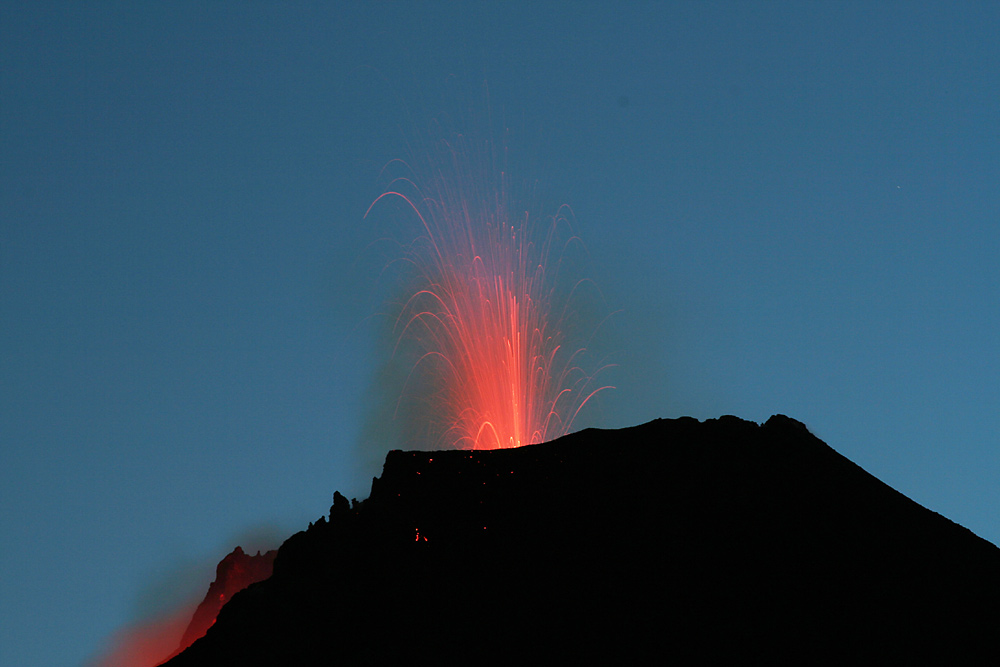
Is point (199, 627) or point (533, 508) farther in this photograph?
point (199, 627)

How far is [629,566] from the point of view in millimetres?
27453

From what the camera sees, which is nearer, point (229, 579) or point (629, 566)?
point (629, 566)

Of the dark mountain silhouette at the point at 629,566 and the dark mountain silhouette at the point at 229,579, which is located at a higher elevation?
the dark mountain silhouette at the point at 229,579

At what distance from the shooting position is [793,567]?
2694 cm

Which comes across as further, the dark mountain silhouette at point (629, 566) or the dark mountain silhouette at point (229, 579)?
the dark mountain silhouette at point (229, 579)

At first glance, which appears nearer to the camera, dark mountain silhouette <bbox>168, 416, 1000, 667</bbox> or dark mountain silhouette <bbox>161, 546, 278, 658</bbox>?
dark mountain silhouette <bbox>168, 416, 1000, 667</bbox>

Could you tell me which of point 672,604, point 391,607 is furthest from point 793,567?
point 391,607

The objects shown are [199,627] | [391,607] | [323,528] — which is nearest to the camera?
[391,607]

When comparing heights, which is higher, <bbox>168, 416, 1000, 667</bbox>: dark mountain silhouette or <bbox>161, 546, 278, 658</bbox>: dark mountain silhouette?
<bbox>161, 546, 278, 658</bbox>: dark mountain silhouette

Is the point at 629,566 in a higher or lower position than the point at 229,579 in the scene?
lower

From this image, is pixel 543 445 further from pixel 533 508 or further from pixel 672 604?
pixel 672 604

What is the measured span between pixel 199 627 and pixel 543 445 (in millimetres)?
59758

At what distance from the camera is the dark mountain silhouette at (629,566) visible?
24344 millimetres

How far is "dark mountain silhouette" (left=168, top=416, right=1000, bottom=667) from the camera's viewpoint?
2434 centimetres
